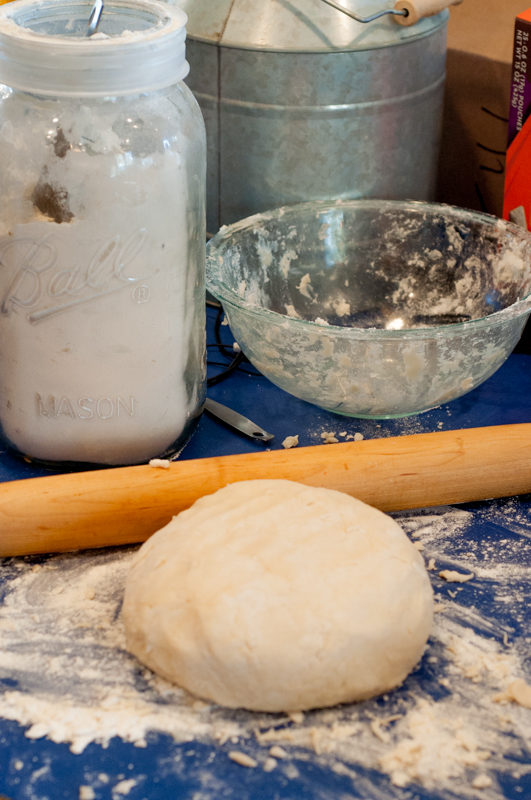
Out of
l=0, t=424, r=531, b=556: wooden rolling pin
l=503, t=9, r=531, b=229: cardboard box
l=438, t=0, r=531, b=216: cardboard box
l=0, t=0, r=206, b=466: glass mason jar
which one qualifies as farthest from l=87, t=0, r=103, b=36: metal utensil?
l=438, t=0, r=531, b=216: cardboard box

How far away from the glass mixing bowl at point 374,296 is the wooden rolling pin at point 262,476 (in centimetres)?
9

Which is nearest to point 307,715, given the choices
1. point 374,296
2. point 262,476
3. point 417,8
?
point 262,476

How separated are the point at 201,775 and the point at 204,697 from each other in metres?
0.06

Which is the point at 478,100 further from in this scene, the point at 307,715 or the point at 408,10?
the point at 307,715

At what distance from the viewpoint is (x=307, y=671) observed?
0.58m

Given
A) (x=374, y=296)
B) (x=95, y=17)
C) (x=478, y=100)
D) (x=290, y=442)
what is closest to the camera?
(x=95, y=17)

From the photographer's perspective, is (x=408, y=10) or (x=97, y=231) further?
(x=408, y=10)

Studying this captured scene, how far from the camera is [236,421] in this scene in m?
0.94

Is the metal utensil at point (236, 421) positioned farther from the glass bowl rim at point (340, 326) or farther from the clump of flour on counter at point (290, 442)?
the glass bowl rim at point (340, 326)

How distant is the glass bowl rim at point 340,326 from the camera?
2.67 ft

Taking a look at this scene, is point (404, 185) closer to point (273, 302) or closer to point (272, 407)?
point (273, 302)

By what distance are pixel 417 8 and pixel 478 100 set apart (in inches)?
15.3

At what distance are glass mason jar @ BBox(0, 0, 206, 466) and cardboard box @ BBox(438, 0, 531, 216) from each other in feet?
2.39

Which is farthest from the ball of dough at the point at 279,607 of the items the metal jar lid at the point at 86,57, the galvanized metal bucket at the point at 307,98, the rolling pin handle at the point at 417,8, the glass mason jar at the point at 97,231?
the rolling pin handle at the point at 417,8
